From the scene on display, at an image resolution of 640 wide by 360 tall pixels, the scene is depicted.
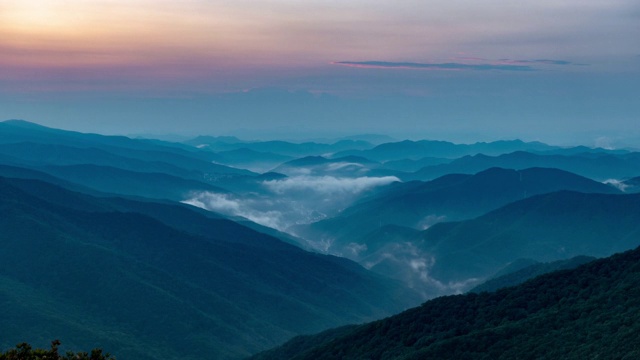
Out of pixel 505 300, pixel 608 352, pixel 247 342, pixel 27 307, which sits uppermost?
pixel 608 352

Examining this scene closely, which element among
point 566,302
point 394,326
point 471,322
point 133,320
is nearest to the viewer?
point 566,302

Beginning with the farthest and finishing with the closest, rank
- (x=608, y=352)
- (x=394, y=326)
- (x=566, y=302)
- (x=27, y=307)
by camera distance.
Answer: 1. (x=27, y=307)
2. (x=394, y=326)
3. (x=566, y=302)
4. (x=608, y=352)

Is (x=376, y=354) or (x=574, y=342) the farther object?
(x=376, y=354)

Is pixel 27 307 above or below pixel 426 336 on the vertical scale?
below

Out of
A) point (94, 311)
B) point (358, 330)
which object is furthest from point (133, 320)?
point (358, 330)

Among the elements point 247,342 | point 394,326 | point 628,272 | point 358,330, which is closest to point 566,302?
point 628,272

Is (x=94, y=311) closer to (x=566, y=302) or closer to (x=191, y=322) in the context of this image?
(x=191, y=322)

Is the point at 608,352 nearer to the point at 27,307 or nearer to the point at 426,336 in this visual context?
the point at 426,336
